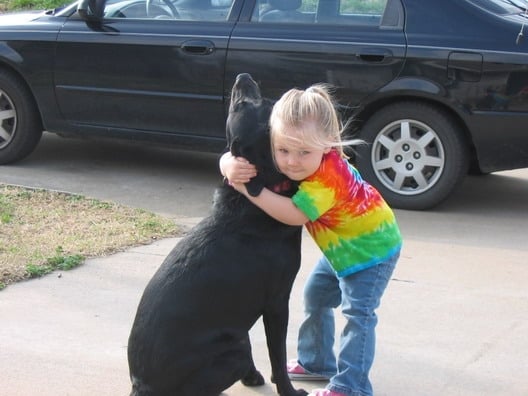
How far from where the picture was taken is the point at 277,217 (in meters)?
3.05

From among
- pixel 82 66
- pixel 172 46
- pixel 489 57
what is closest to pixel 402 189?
pixel 489 57

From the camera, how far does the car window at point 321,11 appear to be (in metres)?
6.25

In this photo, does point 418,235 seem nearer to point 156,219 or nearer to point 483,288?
point 483,288

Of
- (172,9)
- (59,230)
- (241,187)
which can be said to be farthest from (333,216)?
(172,9)

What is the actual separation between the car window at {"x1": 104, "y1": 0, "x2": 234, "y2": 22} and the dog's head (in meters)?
3.59

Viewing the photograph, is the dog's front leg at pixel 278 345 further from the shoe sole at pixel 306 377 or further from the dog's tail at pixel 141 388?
the dog's tail at pixel 141 388

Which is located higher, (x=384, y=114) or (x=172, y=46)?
(x=172, y=46)

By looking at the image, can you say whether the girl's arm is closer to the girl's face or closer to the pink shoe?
the girl's face

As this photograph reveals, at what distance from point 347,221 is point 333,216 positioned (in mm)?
56

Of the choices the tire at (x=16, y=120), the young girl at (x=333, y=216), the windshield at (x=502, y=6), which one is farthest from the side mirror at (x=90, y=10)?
the young girl at (x=333, y=216)

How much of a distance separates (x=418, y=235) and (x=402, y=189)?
2.02ft

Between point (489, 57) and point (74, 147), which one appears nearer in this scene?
point (489, 57)

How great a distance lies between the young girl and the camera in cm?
300

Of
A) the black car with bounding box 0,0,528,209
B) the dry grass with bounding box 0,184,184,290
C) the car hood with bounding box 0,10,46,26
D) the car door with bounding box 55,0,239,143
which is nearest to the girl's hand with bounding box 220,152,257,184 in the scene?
the dry grass with bounding box 0,184,184,290
